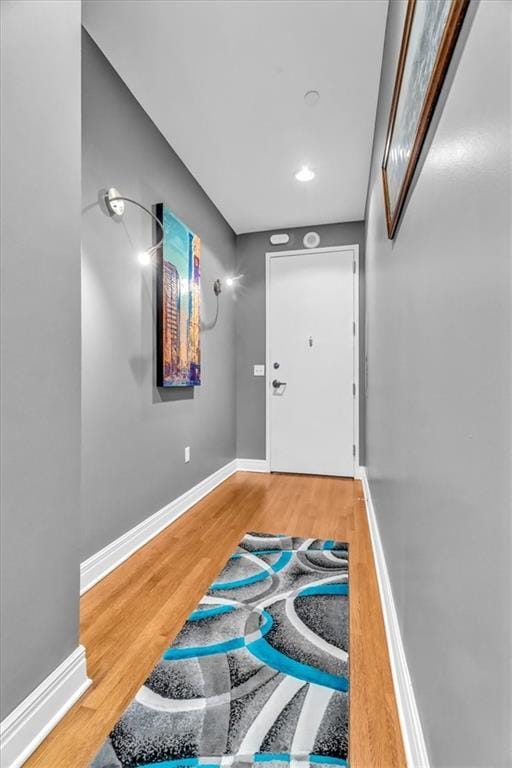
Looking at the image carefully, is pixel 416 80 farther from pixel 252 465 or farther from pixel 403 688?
pixel 252 465

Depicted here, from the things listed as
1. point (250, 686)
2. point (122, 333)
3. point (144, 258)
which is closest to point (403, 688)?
point (250, 686)

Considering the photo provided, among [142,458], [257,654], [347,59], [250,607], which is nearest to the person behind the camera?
[257,654]

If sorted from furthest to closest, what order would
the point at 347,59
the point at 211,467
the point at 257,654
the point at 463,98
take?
the point at 211,467 < the point at 347,59 < the point at 257,654 < the point at 463,98

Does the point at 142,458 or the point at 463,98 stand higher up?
the point at 463,98

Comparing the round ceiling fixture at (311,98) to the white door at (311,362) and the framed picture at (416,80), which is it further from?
the white door at (311,362)

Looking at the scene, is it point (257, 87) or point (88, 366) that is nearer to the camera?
point (88, 366)

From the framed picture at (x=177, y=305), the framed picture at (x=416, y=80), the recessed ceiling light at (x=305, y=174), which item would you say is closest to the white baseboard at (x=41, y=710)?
the framed picture at (x=177, y=305)

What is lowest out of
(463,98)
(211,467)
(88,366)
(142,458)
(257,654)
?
(257,654)

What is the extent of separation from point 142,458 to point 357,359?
230 centimetres

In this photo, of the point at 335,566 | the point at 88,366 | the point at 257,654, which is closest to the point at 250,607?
the point at 257,654

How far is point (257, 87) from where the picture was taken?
203 centimetres

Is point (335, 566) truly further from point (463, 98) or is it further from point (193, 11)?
point (193, 11)

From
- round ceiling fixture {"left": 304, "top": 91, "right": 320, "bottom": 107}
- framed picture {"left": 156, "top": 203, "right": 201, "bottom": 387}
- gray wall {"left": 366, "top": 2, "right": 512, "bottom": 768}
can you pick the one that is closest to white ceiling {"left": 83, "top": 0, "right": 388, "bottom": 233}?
round ceiling fixture {"left": 304, "top": 91, "right": 320, "bottom": 107}

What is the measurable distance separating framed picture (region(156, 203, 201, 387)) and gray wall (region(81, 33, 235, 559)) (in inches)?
3.0
